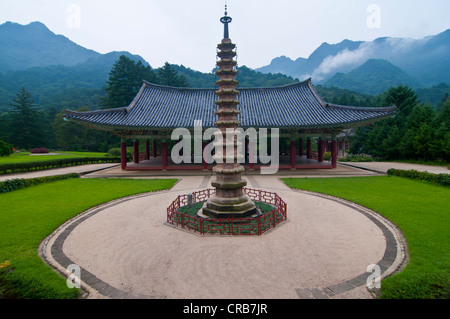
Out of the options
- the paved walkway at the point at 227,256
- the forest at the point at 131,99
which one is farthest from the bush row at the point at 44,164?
the paved walkway at the point at 227,256

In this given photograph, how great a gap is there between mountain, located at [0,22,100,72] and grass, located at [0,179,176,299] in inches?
6579

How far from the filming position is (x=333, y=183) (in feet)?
55.2

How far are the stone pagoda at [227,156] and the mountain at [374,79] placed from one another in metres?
145

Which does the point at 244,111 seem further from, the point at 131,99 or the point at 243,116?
the point at 131,99

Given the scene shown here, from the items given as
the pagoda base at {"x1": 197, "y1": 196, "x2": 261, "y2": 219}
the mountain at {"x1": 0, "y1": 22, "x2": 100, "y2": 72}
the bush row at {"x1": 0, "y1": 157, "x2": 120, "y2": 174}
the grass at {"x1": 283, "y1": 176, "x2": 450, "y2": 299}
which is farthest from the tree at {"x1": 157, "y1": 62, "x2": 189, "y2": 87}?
the mountain at {"x1": 0, "y1": 22, "x2": 100, "y2": 72}

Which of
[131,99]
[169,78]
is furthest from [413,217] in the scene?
[169,78]

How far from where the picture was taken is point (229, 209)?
32.6 ft

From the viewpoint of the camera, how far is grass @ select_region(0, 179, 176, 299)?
4.43m

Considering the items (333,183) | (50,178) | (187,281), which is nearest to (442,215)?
(333,183)

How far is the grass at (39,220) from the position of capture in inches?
175

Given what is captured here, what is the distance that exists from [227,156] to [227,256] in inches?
171

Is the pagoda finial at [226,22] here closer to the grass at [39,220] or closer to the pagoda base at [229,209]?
the pagoda base at [229,209]
